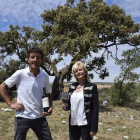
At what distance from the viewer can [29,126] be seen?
304cm

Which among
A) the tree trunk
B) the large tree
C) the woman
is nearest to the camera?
the woman

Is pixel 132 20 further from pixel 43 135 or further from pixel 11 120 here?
pixel 43 135

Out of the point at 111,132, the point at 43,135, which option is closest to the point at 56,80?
the point at 111,132

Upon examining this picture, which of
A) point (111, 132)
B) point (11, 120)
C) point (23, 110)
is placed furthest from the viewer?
point (11, 120)

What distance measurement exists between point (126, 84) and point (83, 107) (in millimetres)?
10740

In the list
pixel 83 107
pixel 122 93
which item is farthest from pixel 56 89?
pixel 83 107

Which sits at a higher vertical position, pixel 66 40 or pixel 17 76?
pixel 66 40

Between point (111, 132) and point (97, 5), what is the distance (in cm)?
864

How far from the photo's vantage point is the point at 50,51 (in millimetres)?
13297

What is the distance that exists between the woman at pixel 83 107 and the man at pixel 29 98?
46 cm

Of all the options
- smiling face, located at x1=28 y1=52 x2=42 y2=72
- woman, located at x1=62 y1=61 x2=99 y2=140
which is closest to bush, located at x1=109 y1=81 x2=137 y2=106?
woman, located at x1=62 y1=61 x2=99 y2=140

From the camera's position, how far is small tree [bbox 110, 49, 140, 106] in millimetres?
12792

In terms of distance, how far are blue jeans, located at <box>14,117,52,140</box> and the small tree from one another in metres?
10.4

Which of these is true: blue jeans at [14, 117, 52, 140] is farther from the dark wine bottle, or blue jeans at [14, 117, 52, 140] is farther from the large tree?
the large tree
